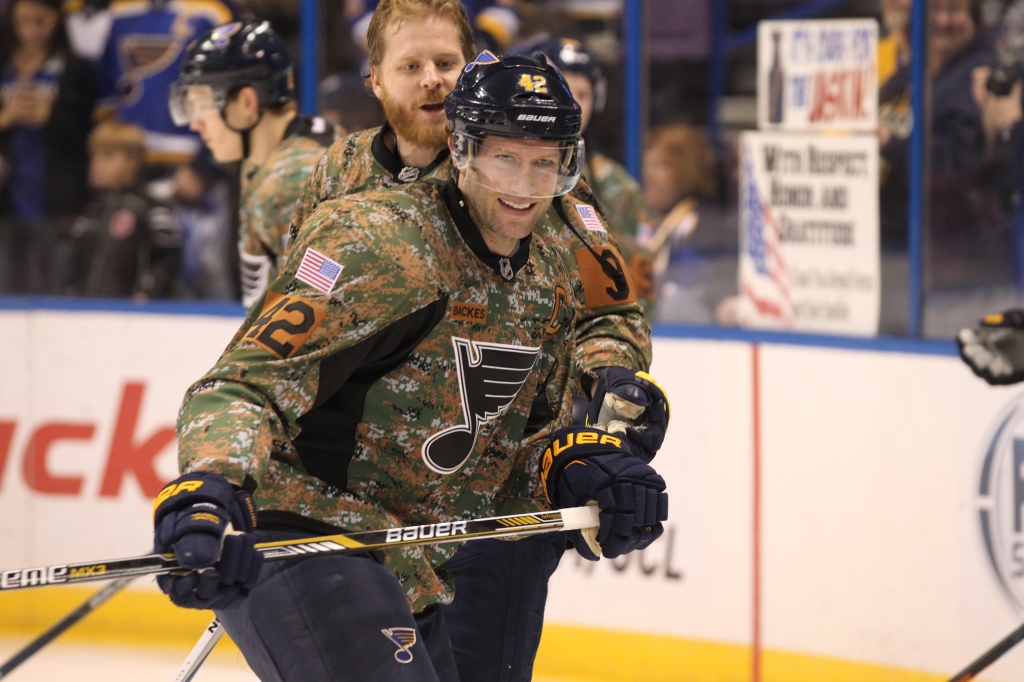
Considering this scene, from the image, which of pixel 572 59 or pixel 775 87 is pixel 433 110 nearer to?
pixel 572 59

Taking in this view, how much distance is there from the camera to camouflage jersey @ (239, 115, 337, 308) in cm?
332

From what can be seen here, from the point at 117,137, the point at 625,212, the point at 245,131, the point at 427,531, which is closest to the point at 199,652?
the point at 427,531

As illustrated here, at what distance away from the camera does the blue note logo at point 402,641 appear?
206 centimetres

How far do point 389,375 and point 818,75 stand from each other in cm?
354

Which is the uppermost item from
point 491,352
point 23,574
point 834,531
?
point 491,352

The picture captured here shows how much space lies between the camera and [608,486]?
7.52ft

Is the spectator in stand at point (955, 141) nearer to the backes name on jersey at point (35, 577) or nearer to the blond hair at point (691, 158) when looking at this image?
the blond hair at point (691, 158)

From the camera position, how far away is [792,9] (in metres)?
5.38

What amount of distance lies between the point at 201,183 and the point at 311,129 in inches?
102

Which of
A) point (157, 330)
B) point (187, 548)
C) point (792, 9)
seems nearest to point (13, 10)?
point (157, 330)

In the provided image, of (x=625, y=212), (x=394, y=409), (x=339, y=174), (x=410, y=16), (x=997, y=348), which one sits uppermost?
(x=410, y=16)

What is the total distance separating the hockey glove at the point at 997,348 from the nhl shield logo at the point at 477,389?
61.7 inches

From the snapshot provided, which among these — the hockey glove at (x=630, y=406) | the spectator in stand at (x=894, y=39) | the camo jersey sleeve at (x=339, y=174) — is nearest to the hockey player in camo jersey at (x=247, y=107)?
the camo jersey sleeve at (x=339, y=174)

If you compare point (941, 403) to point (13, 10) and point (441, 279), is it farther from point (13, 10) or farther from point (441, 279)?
point (13, 10)
